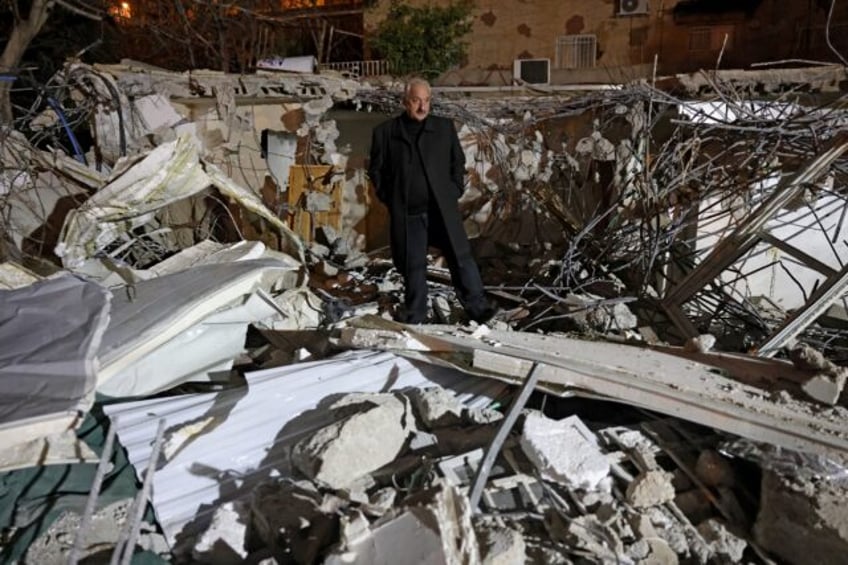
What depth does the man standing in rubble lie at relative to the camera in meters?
4.24

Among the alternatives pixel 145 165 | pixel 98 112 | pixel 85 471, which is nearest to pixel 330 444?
pixel 85 471

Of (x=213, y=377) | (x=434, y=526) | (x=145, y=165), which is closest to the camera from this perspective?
(x=434, y=526)

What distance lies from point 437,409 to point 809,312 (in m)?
2.44

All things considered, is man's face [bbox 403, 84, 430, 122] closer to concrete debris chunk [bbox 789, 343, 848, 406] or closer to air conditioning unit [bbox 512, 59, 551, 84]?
concrete debris chunk [bbox 789, 343, 848, 406]

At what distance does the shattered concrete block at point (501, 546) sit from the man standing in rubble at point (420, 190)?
2.59 m

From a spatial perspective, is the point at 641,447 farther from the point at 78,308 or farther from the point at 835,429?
the point at 78,308

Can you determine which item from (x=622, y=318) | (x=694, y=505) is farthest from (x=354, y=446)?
(x=622, y=318)

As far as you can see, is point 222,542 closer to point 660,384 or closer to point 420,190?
point 660,384

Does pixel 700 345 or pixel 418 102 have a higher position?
pixel 418 102

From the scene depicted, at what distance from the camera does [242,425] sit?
2826 millimetres

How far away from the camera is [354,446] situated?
249cm

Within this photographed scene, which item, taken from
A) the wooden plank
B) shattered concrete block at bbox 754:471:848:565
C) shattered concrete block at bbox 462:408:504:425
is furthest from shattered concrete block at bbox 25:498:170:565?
the wooden plank

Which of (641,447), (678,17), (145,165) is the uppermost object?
(678,17)

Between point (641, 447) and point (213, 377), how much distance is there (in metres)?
2.35
